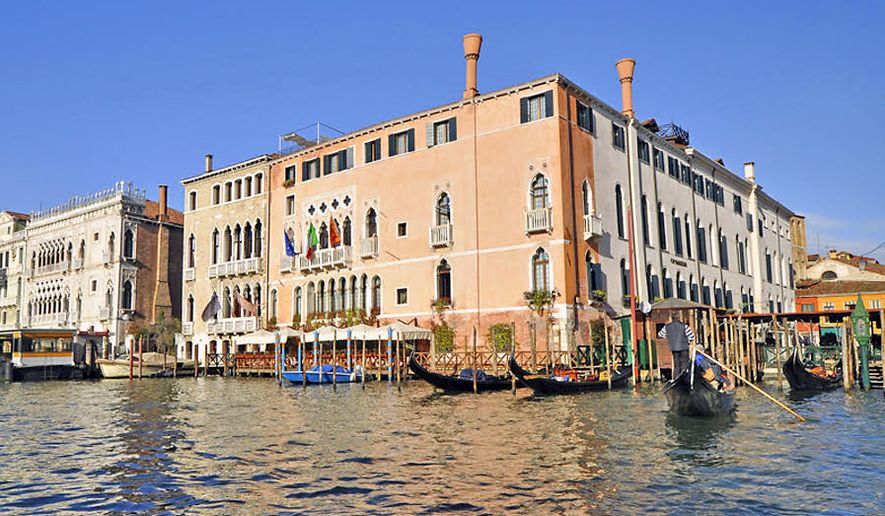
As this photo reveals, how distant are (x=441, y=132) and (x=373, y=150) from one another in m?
3.56

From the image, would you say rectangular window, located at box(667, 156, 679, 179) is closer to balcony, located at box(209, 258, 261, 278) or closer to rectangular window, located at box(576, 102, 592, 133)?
rectangular window, located at box(576, 102, 592, 133)

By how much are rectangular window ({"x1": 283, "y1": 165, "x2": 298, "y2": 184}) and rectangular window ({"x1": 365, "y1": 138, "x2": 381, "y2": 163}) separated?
4401mm

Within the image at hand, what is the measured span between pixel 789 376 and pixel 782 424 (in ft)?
26.4

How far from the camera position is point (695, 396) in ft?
46.9

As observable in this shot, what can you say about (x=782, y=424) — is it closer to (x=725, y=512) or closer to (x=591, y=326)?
(x=725, y=512)

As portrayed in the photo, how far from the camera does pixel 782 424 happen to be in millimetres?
14039

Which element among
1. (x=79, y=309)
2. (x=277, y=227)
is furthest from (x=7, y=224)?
(x=277, y=227)

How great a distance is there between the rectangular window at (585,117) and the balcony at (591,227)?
3247mm

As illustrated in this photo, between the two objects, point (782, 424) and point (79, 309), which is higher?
point (79, 309)

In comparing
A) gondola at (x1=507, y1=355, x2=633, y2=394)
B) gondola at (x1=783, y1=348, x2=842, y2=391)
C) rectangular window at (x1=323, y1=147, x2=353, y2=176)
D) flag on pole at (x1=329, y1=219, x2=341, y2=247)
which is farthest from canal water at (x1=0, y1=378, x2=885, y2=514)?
rectangular window at (x1=323, y1=147, x2=353, y2=176)

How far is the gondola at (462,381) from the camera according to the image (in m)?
21.7

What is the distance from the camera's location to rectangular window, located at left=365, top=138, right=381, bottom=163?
30.3 m

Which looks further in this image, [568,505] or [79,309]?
[79,309]

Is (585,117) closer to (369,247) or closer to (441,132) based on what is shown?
(441,132)
